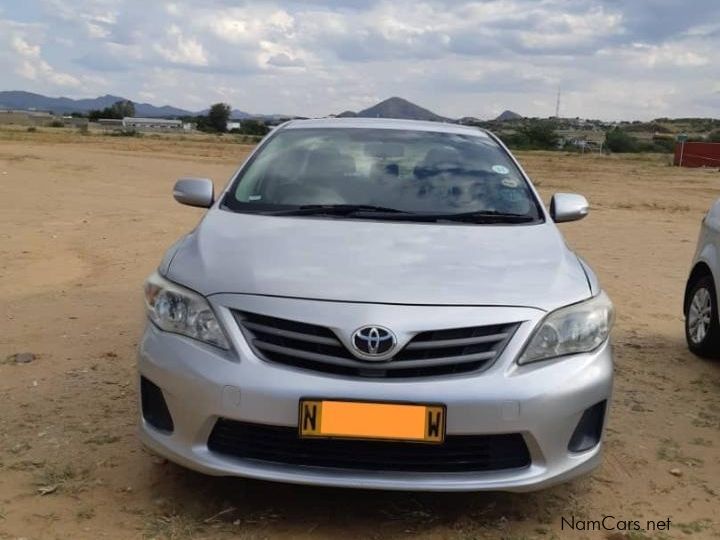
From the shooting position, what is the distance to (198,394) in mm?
3016

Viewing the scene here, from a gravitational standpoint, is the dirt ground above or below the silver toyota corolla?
below

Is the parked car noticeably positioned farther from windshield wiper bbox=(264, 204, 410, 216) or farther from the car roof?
windshield wiper bbox=(264, 204, 410, 216)

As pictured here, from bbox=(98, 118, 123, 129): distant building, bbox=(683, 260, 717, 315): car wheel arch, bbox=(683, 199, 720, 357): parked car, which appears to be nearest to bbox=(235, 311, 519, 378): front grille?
bbox=(683, 199, 720, 357): parked car

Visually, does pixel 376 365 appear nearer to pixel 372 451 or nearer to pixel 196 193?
pixel 372 451

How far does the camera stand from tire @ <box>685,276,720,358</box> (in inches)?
222

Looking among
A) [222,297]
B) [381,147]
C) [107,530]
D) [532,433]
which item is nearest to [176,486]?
[107,530]

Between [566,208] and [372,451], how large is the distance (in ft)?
7.05

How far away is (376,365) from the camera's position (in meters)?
2.94

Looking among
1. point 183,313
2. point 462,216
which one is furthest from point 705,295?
point 183,313

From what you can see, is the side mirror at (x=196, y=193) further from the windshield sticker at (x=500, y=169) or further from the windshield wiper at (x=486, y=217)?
the windshield sticker at (x=500, y=169)

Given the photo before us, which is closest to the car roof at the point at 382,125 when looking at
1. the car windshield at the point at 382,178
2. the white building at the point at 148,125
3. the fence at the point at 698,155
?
the car windshield at the point at 382,178

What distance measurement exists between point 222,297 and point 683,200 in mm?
19015

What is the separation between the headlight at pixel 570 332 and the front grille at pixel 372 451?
327 millimetres

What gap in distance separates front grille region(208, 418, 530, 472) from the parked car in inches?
123
